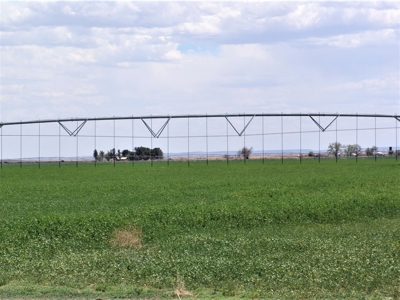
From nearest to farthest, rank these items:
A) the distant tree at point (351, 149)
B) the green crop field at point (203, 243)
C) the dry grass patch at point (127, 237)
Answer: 1. the green crop field at point (203, 243)
2. the dry grass patch at point (127, 237)
3. the distant tree at point (351, 149)

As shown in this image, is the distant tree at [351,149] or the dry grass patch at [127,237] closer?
the dry grass patch at [127,237]

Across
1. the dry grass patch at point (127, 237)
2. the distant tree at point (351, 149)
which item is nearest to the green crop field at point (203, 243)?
the dry grass patch at point (127, 237)

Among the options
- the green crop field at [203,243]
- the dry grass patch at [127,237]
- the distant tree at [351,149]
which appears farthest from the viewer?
the distant tree at [351,149]

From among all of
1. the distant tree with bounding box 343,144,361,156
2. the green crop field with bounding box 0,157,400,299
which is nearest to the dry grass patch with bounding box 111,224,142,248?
the green crop field with bounding box 0,157,400,299

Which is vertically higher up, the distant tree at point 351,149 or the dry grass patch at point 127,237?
the distant tree at point 351,149

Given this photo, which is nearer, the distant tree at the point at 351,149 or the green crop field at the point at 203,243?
the green crop field at the point at 203,243

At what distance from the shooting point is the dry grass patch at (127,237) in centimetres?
2206

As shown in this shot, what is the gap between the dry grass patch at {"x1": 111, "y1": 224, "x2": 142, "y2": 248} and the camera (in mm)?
22062

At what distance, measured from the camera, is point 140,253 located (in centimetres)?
1888

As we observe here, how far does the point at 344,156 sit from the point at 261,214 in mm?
76213

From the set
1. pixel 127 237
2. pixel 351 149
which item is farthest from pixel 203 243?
pixel 351 149

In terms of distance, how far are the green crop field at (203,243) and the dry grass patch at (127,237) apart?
4cm

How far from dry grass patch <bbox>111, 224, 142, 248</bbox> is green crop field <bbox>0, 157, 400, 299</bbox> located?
1.5 inches

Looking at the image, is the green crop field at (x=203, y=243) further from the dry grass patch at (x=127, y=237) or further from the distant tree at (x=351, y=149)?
the distant tree at (x=351, y=149)
